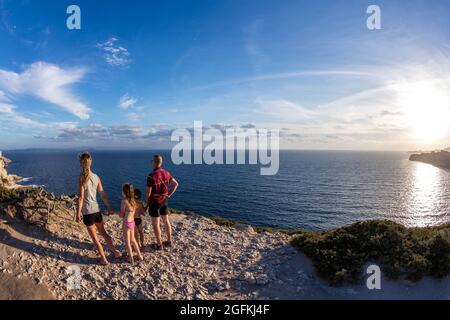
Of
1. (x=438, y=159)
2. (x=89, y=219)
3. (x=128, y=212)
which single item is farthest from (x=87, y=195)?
(x=438, y=159)

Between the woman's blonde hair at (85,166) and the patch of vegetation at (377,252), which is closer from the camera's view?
the woman's blonde hair at (85,166)

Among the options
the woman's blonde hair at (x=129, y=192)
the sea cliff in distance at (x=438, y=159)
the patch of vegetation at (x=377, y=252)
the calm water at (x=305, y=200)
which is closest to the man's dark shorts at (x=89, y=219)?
the woman's blonde hair at (x=129, y=192)

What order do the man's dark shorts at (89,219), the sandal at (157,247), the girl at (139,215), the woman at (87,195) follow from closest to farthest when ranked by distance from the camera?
the woman at (87,195)
the man's dark shorts at (89,219)
the girl at (139,215)
the sandal at (157,247)

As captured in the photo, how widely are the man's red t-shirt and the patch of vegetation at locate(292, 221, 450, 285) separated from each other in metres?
5.91

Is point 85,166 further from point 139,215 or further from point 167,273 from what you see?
point 167,273

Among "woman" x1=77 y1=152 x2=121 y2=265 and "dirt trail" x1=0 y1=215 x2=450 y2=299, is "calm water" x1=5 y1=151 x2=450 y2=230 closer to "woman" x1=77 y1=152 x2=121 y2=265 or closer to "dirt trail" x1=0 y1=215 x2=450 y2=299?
"dirt trail" x1=0 y1=215 x2=450 y2=299

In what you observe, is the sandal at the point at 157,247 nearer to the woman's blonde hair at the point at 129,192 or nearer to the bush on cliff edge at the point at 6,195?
the woman's blonde hair at the point at 129,192

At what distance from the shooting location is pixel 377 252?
10.1 metres

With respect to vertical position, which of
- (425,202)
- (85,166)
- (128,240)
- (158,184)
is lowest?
(425,202)

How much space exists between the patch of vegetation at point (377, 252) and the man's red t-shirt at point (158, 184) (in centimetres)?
591

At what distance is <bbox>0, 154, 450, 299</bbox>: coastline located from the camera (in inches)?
318

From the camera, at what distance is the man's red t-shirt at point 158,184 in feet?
30.0

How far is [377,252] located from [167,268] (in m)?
7.45
